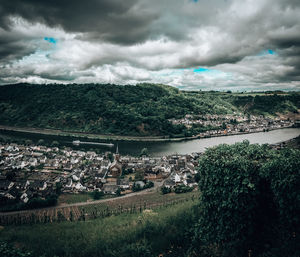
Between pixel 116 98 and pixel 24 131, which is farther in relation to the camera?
pixel 116 98

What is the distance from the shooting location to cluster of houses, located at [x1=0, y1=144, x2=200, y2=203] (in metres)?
23.7

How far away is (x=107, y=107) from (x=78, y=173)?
58530mm

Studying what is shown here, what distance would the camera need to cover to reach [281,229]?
6.79 m

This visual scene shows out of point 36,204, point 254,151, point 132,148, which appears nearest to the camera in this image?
point 254,151

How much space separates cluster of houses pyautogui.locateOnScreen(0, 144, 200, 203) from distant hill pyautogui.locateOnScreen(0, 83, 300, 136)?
28.6 m

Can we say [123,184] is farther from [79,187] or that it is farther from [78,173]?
[78,173]

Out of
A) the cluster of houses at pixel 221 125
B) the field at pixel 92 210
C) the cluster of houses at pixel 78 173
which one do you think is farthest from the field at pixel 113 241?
the cluster of houses at pixel 221 125

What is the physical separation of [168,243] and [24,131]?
76.8 m

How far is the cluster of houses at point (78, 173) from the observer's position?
77.8ft

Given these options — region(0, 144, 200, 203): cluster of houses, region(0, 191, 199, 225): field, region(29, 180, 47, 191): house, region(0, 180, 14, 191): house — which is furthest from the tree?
region(0, 180, 14, 191): house

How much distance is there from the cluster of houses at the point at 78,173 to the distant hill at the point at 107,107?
28.6m

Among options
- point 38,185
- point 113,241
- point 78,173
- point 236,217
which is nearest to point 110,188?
point 78,173

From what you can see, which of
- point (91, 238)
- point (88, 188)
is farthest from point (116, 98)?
point (91, 238)

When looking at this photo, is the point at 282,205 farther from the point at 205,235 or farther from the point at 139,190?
the point at 139,190
